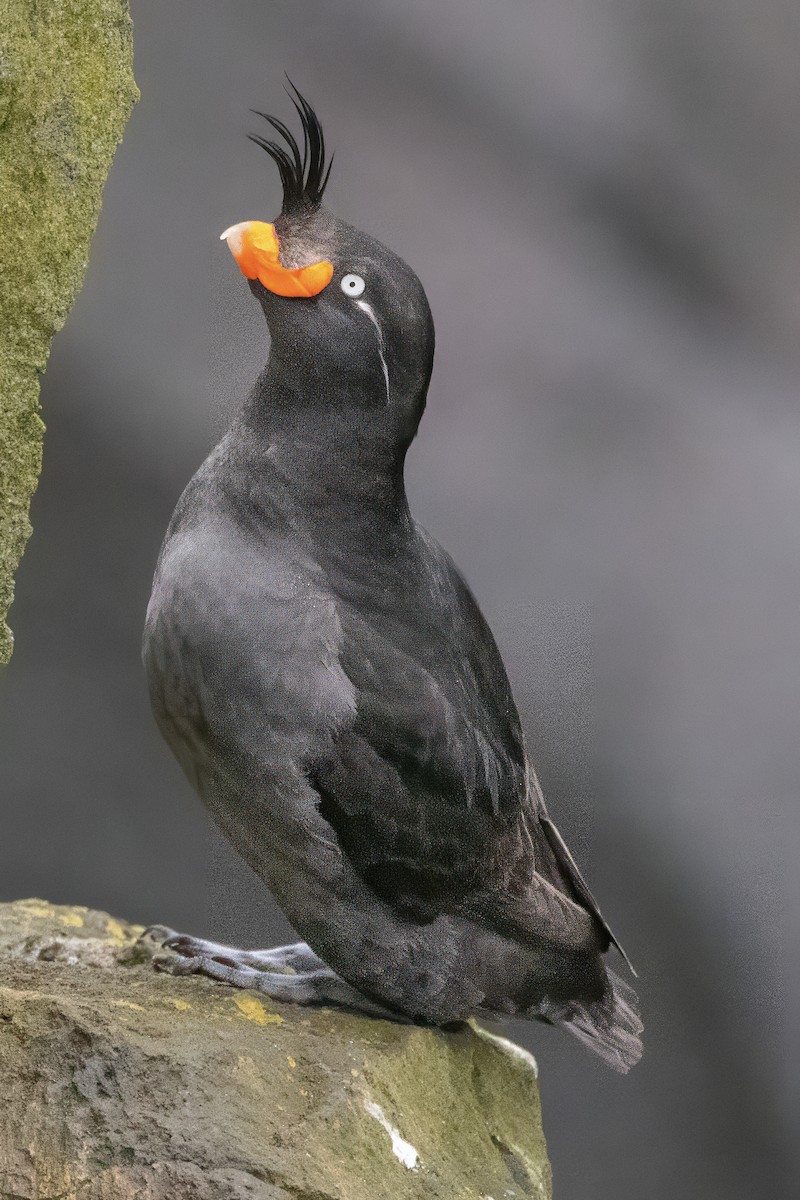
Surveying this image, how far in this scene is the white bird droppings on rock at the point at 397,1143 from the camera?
1.89m

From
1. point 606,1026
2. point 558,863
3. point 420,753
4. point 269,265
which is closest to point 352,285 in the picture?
Result: point 269,265

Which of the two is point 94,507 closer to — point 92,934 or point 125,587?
point 125,587

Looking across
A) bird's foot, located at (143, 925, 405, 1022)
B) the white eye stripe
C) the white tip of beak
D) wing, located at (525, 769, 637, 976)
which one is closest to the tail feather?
wing, located at (525, 769, 637, 976)

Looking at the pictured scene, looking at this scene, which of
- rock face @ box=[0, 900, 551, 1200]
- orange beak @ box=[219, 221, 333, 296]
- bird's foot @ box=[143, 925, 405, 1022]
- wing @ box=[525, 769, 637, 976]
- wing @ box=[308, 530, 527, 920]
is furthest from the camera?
wing @ box=[525, 769, 637, 976]

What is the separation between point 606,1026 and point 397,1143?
520mm

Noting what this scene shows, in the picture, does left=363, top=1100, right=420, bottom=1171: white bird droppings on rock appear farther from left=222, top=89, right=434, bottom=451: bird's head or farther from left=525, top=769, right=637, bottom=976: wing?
left=222, top=89, right=434, bottom=451: bird's head

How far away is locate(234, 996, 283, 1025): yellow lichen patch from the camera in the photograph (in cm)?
201

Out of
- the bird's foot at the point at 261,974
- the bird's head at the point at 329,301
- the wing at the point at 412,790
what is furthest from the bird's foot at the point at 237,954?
the bird's head at the point at 329,301

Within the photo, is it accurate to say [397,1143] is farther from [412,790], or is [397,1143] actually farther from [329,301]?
[329,301]

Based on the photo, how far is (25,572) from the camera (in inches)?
119

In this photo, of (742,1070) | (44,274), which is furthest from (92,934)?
(742,1070)

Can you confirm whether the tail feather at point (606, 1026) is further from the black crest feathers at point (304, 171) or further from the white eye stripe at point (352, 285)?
the black crest feathers at point (304, 171)

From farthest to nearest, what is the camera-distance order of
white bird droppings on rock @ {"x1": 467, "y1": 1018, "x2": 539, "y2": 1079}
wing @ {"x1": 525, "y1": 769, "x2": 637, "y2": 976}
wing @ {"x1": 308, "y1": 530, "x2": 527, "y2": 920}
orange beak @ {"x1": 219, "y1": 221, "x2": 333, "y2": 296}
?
white bird droppings on rock @ {"x1": 467, "y1": 1018, "x2": 539, "y2": 1079}, wing @ {"x1": 525, "y1": 769, "x2": 637, "y2": 976}, wing @ {"x1": 308, "y1": 530, "x2": 527, "y2": 920}, orange beak @ {"x1": 219, "y1": 221, "x2": 333, "y2": 296}

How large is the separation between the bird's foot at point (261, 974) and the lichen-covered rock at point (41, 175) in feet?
2.06
